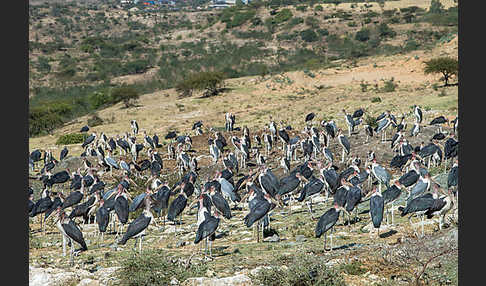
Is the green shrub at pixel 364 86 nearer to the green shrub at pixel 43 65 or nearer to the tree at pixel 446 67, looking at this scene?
the tree at pixel 446 67

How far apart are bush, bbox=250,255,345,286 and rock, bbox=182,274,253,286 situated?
0.70 ft

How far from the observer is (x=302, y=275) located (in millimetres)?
11180

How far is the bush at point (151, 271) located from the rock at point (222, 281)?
19 centimetres

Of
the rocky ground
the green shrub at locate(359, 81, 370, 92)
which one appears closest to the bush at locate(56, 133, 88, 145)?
the rocky ground

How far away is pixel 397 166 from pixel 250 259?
349 inches

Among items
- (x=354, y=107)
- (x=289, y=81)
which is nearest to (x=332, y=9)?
(x=289, y=81)

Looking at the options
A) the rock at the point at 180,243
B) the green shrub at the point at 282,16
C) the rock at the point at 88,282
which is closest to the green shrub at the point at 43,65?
the green shrub at the point at 282,16

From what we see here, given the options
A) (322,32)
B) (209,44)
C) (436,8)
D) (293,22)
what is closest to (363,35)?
(322,32)

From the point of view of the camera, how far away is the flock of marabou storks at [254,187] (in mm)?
13977

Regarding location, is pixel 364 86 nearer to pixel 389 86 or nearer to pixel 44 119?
pixel 389 86

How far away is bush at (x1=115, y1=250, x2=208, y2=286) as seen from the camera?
11.6 metres

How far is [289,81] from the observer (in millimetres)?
49719

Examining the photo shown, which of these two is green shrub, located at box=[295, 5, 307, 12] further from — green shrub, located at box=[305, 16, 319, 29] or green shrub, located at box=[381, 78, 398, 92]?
green shrub, located at box=[381, 78, 398, 92]

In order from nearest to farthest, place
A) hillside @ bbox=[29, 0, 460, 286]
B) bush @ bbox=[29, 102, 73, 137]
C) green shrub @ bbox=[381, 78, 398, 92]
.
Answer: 1. hillside @ bbox=[29, 0, 460, 286]
2. green shrub @ bbox=[381, 78, 398, 92]
3. bush @ bbox=[29, 102, 73, 137]
